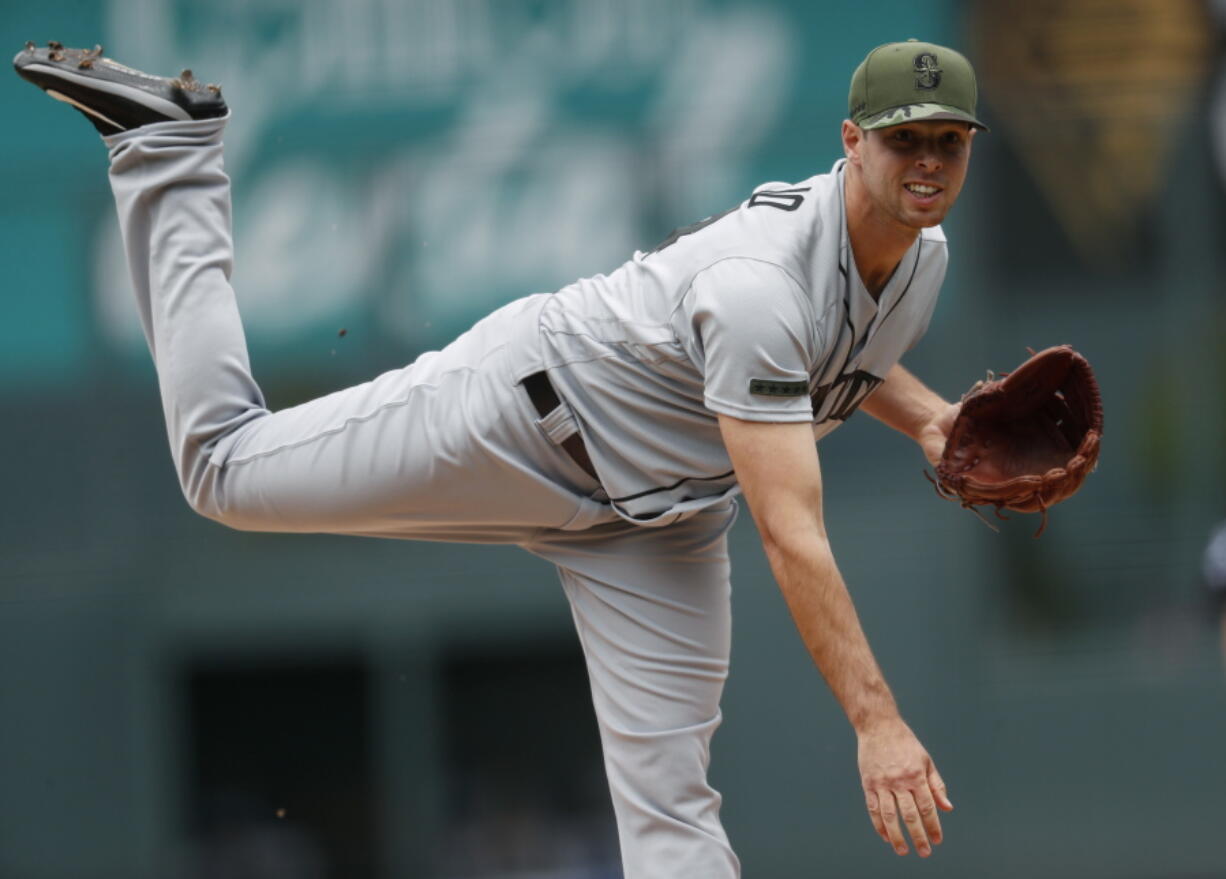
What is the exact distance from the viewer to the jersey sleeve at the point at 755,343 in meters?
3.20

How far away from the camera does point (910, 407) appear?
3928mm

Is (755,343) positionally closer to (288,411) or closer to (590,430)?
(590,430)

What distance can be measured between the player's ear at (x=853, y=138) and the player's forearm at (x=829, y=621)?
76cm

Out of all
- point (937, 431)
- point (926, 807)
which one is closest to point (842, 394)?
point (937, 431)

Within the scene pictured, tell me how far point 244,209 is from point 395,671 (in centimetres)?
249

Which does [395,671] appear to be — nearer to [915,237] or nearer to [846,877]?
[846,877]

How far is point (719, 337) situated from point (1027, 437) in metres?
0.86

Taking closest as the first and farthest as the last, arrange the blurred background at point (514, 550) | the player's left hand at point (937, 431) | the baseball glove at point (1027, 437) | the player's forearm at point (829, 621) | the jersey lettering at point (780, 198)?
the player's forearm at point (829, 621) → the jersey lettering at point (780, 198) → the baseball glove at point (1027, 437) → the player's left hand at point (937, 431) → the blurred background at point (514, 550)

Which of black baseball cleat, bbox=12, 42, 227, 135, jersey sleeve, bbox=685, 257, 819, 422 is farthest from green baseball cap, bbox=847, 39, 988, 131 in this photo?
black baseball cleat, bbox=12, 42, 227, 135

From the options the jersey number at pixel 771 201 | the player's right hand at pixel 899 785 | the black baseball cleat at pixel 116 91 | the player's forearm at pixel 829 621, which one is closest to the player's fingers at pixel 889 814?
the player's right hand at pixel 899 785

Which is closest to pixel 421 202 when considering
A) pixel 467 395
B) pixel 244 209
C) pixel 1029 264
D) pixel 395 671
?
pixel 244 209

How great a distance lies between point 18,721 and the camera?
8.91 m

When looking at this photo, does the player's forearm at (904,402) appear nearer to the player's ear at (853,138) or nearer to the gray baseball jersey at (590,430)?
the gray baseball jersey at (590,430)

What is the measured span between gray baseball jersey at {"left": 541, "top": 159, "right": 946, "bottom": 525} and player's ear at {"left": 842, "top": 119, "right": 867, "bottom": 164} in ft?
0.25
